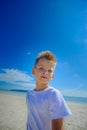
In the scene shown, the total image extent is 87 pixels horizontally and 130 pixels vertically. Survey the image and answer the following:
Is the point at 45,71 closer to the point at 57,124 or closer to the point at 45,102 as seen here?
the point at 45,102

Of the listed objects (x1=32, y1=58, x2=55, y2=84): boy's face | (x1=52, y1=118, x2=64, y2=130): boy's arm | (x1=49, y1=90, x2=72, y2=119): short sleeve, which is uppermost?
(x1=32, y1=58, x2=55, y2=84): boy's face

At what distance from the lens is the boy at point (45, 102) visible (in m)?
0.99

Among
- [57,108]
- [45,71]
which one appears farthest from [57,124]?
[45,71]

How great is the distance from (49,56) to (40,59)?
58 mm

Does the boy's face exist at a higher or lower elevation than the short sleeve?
higher

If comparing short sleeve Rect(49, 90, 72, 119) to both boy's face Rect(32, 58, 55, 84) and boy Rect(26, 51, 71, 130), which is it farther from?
boy's face Rect(32, 58, 55, 84)

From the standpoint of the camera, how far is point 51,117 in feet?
3.27

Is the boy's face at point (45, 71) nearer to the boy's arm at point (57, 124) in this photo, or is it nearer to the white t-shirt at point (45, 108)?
the white t-shirt at point (45, 108)

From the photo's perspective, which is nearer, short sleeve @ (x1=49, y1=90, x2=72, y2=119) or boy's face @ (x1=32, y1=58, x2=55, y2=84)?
short sleeve @ (x1=49, y1=90, x2=72, y2=119)

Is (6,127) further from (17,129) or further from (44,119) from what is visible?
(44,119)

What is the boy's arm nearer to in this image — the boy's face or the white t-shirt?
the white t-shirt

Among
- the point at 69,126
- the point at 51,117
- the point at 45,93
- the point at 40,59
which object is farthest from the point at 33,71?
the point at 69,126

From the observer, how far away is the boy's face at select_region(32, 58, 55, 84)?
113cm

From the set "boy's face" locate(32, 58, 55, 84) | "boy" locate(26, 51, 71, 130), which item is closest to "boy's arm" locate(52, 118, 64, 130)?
"boy" locate(26, 51, 71, 130)
